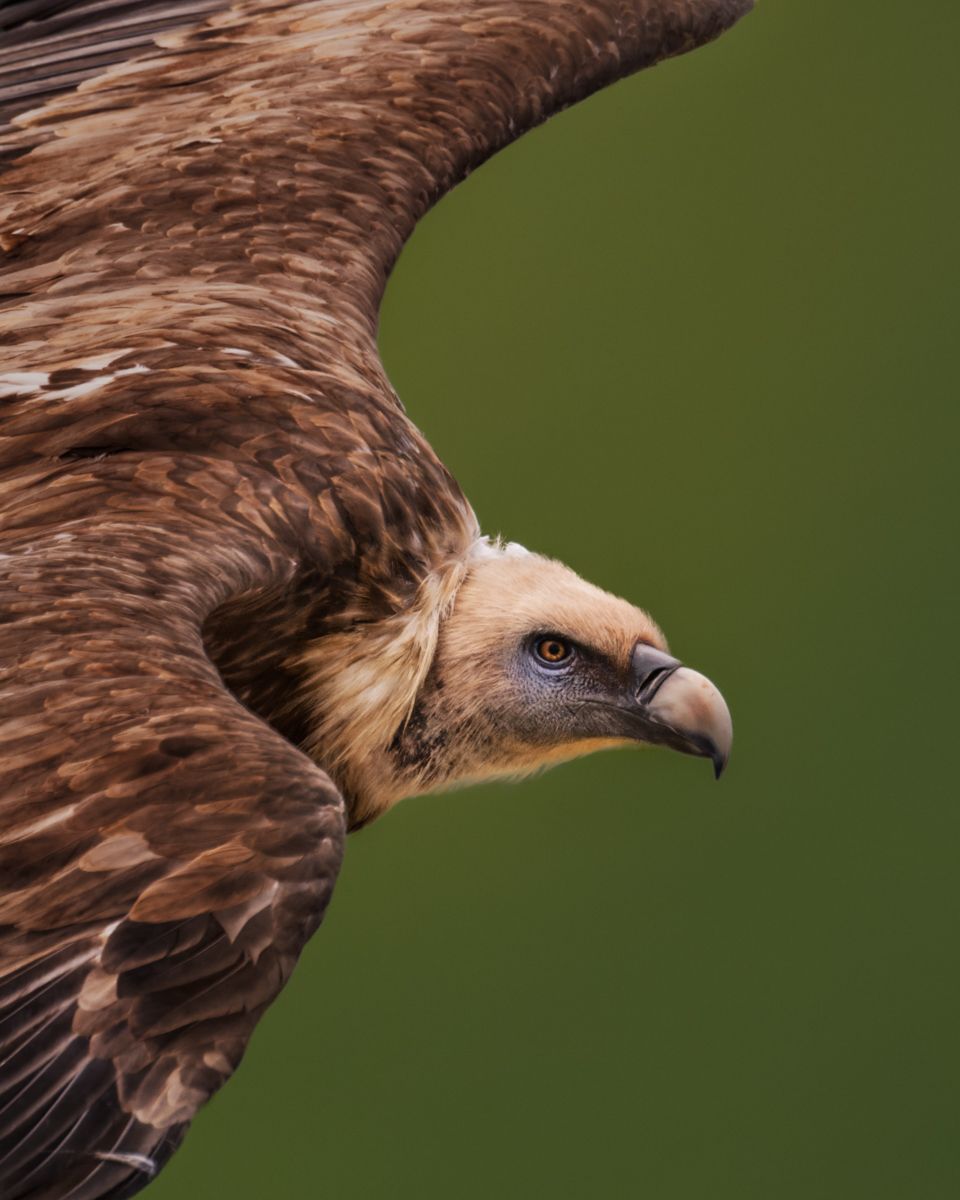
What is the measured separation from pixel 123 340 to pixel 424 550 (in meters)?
0.44

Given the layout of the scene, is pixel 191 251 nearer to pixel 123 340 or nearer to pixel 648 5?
pixel 123 340

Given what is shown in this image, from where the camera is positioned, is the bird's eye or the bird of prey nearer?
the bird of prey

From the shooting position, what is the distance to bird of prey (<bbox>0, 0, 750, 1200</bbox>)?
149 centimetres

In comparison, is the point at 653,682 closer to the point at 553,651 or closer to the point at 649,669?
the point at 649,669

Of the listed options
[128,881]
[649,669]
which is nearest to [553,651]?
[649,669]

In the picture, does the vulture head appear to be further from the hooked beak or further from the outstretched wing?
the outstretched wing

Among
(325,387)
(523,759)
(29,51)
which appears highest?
(29,51)

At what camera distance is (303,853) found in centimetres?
156

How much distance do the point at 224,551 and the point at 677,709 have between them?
70 cm

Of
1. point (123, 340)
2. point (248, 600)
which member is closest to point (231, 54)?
point (123, 340)

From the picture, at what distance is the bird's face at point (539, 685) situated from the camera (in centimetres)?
237

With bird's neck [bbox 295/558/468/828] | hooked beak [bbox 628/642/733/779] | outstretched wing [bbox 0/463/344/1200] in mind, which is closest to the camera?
outstretched wing [bbox 0/463/344/1200]

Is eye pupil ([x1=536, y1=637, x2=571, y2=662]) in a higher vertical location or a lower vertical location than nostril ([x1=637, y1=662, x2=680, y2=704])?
higher

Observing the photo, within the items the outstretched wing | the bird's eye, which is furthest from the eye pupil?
the outstretched wing
